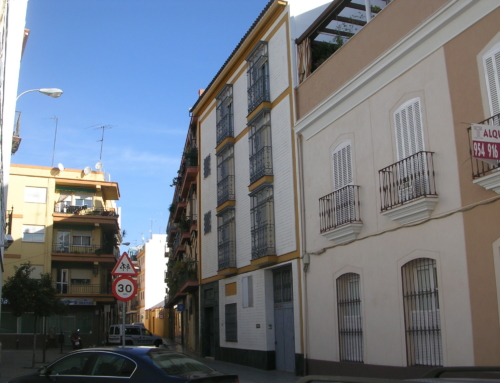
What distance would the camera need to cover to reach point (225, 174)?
83.9ft

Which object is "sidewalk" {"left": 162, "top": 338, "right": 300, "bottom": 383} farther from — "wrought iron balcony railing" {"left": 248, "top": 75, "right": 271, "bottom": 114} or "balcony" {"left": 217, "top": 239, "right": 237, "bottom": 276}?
"wrought iron balcony railing" {"left": 248, "top": 75, "right": 271, "bottom": 114}

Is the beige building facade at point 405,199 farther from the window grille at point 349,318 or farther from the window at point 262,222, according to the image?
the window at point 262,222

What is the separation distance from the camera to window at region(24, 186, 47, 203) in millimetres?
43862

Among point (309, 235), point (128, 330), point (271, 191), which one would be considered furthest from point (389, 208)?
point (128, 330)

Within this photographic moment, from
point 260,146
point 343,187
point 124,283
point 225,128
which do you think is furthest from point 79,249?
point 124,283

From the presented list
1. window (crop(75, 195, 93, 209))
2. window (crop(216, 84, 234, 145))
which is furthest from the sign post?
window (crop(75, 195, 93, 209))

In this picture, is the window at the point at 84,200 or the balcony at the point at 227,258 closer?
the balcony at the point at 227,258

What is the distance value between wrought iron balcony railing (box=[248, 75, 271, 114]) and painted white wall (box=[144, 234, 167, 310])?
2557 inches

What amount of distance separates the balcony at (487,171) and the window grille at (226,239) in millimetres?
14349

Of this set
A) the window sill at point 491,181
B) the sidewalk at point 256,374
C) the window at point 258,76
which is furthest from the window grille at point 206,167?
the window sill at point 491,181

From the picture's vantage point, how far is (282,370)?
19.6m

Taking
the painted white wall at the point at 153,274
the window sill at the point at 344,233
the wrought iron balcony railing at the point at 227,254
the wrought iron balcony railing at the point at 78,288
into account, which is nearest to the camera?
the window sill at the point at 344,233

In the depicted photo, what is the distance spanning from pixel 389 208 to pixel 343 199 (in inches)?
91.3

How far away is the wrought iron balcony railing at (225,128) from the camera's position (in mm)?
24875
